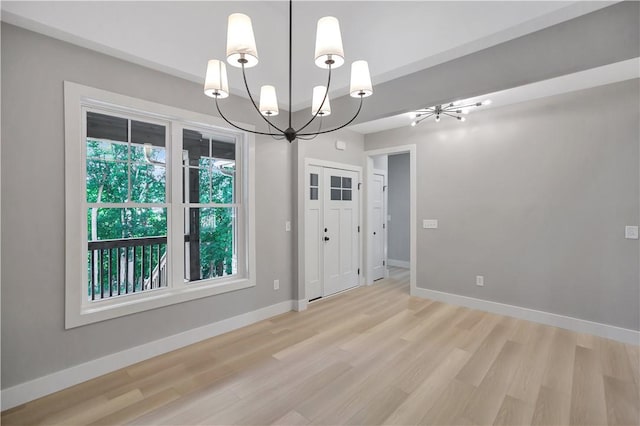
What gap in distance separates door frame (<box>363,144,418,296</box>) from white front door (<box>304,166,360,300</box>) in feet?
0.60

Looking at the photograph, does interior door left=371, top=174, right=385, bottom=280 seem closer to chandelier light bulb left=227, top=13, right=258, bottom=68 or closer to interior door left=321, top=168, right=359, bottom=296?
interior door left=321, top=168, right=359, bottom=296

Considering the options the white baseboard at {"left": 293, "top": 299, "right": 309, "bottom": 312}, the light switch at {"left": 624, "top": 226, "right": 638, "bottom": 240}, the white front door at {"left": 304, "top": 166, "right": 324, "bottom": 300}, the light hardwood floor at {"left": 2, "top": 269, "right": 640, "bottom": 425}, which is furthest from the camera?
the white front door at {"left": 304, "top": 166, "right": 324, "bottom": 300}

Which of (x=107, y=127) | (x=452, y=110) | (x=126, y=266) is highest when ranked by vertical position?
(x=452, y=110)

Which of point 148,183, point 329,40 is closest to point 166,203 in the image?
point 148,183

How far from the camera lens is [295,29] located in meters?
3.25

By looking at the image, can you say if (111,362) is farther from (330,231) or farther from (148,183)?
(330,231)

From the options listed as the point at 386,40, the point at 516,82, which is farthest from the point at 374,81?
the point at 516,82

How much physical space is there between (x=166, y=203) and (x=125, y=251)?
58 cm

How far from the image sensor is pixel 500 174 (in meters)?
3.93

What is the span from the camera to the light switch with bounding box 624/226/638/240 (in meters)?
3.07

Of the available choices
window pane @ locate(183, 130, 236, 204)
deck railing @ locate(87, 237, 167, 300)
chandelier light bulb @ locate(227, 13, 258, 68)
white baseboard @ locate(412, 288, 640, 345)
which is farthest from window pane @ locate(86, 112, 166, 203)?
white baseboard @ locate(412, 288, 640, 345)

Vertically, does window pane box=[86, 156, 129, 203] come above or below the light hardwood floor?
above

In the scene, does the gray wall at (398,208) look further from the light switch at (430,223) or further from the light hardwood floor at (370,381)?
the light hardwood floor at (370,381)

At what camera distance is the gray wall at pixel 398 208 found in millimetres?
6855
